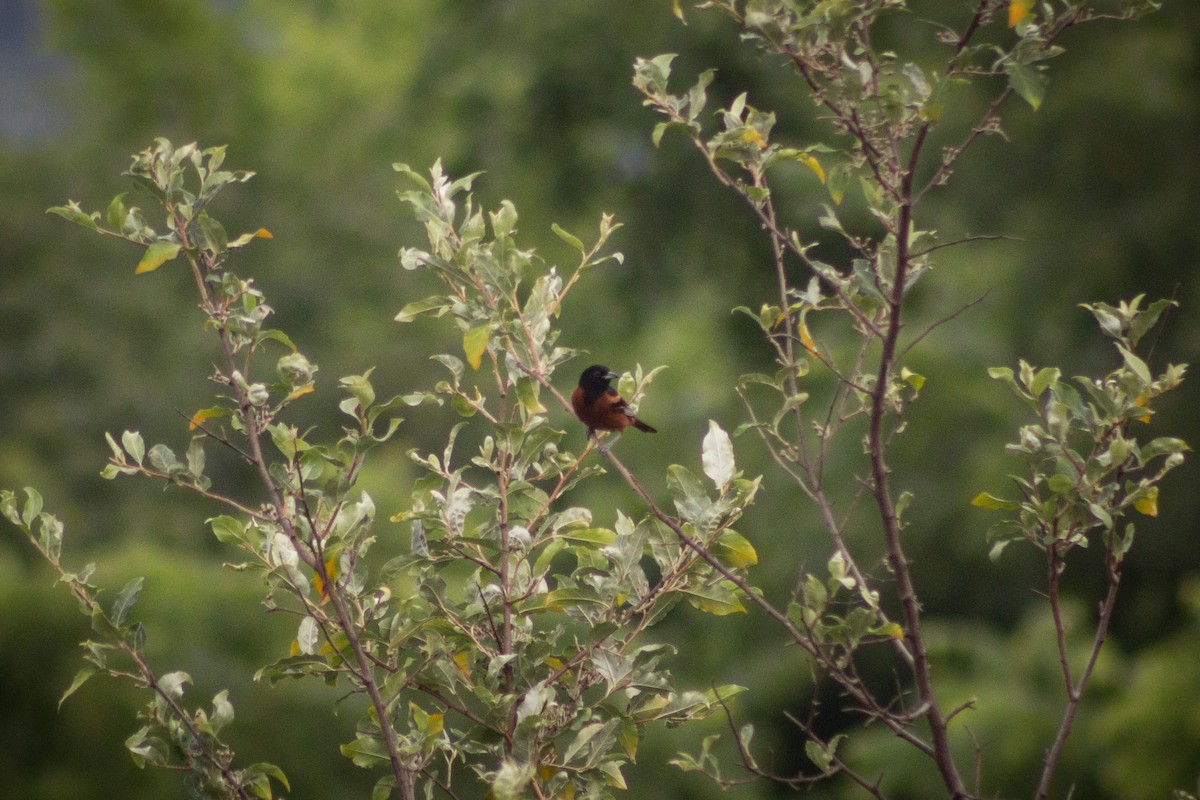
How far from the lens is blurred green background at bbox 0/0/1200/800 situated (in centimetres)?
535

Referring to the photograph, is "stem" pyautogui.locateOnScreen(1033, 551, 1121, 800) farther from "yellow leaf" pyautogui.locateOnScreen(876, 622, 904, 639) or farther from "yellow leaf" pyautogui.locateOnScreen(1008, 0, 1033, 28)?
"yellow leaf" pyautogui.locateOnScreen(1008, 0, 1033, 28)

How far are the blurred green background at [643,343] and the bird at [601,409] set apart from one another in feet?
4.53

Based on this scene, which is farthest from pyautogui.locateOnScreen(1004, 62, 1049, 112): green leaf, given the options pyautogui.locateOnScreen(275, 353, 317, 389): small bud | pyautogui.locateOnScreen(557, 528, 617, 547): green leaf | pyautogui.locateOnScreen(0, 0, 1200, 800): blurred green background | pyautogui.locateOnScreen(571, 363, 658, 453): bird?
pyautogui.locateOnScreen(0, 0, 1200, 800): blurred green background

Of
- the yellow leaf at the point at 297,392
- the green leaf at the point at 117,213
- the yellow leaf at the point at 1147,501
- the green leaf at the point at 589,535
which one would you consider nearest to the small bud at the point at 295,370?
the yellow leaf at the point at 297,392

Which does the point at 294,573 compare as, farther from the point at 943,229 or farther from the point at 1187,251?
the point at 943,229

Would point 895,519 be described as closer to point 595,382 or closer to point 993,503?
point 993,503

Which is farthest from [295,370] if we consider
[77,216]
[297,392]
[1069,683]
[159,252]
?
[1069,683]

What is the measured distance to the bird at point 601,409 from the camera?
→ 2895 mm

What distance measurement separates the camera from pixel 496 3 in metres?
10.8

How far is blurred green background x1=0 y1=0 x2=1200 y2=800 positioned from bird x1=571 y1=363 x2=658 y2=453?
138 centimetres

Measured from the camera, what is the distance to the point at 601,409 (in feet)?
9.70

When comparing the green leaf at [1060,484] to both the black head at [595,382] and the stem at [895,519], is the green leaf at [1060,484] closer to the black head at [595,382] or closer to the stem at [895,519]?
the stem at [895,519]

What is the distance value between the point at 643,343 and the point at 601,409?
11.8m

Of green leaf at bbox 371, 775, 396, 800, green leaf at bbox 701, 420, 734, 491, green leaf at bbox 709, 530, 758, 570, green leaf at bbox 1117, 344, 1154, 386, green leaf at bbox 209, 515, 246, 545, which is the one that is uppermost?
green leaf at bbox 1117, 344, 1154, 386
